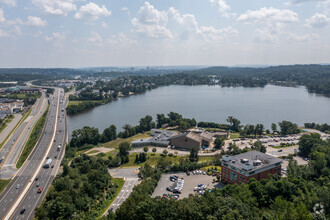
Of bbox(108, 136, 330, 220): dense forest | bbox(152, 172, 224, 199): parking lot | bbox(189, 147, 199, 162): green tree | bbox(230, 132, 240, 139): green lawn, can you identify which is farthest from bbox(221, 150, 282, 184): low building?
bbox(230, 132, 240, 139): green lawn

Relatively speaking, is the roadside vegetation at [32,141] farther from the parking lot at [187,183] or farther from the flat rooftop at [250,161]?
the flat rooftop at [250,161]

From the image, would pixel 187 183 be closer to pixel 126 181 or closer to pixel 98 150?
pixel 126 181

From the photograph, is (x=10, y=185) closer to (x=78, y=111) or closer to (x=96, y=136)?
(x=96, y=136)

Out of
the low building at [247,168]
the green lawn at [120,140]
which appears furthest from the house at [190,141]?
the low building at [247,168]

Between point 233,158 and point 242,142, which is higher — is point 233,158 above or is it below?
above

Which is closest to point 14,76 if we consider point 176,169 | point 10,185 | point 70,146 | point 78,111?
point 78,111

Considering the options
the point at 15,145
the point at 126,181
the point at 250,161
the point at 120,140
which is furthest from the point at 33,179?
the point at 250,161
